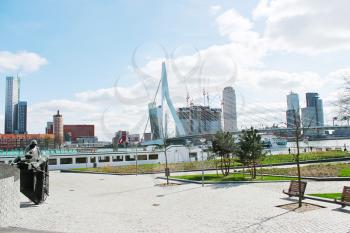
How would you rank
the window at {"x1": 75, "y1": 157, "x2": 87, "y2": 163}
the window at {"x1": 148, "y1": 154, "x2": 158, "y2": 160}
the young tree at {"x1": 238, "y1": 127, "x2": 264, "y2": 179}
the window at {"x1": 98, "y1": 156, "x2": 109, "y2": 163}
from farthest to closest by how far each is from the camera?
the window at {"x1": 148, "y1": 154, "x2": 158, "y2": 160} < the window at {"x1": 98, "y1": 156, "x2": 109, "y2": 163} < the window at {"x1": 75, "y1": 157, "x2": 87, "y2": 163} < the young tree at {"x1": 238, "y1": 127, "x2": 264, "y2": 179}

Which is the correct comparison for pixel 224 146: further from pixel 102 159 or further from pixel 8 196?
pixel 102 159

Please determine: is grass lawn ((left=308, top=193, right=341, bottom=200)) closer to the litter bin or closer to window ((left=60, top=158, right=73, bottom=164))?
the litter bin

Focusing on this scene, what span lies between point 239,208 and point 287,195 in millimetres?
4438

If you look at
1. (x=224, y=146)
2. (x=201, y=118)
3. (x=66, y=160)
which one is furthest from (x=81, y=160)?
(x=201, y=118)

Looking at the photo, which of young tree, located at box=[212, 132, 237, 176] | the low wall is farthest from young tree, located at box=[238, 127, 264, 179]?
the low wall

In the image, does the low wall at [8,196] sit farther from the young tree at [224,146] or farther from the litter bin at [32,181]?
the young tree at [224,146]

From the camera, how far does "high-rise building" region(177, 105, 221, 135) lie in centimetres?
15550

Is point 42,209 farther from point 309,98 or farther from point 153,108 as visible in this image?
point 153,108

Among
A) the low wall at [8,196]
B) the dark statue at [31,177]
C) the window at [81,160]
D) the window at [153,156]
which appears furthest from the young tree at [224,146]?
the window at [81,160]

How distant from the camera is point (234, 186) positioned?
24.6m

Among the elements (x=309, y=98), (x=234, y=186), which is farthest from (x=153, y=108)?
(x=234, y=186)

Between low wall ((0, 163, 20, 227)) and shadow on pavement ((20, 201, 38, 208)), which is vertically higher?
low wall ((0, 163, 20, 227))

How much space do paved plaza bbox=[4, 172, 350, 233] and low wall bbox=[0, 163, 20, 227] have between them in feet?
1.58

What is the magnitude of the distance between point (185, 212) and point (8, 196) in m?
7.78
